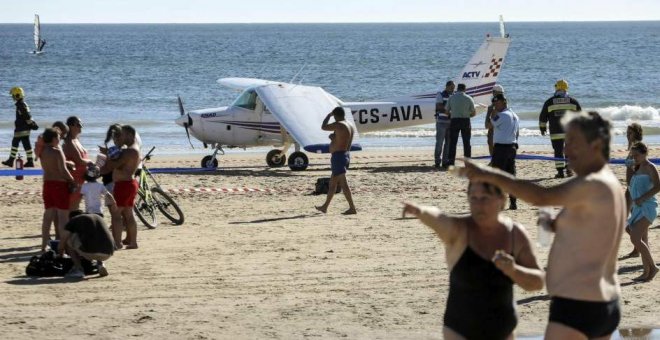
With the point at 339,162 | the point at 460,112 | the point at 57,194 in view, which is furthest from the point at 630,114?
the point at 57,194

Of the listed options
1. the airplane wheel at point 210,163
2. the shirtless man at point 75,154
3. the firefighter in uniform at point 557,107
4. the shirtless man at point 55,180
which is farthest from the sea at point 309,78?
the shirtless man at point 55,180

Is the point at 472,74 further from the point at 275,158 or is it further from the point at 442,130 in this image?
the point at 275,158

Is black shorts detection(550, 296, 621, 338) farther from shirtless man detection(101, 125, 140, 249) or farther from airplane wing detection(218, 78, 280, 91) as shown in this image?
airplane wing detection(218, 78, 280, 91)

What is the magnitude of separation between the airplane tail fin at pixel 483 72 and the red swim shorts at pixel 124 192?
12930mm

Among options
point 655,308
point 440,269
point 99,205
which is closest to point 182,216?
point 99,205

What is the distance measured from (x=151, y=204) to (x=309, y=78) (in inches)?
2311

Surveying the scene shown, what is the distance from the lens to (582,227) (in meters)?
5.29

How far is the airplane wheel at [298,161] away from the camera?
20.8m

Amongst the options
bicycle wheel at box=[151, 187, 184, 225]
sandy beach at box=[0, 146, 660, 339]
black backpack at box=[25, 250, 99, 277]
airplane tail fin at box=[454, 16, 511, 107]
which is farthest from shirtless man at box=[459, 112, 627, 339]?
airplane tail fin at box=[454, 16, 511, 107]

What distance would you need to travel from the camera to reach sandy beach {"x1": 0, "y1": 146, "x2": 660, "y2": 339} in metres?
9.07

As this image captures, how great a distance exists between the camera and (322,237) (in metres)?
13.1

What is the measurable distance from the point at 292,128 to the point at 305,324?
9.87 m

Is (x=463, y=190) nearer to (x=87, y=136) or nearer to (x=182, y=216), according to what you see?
(x=182, y=216)

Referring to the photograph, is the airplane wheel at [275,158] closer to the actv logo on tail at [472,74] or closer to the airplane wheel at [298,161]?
the airplane wheel at [298,161]
